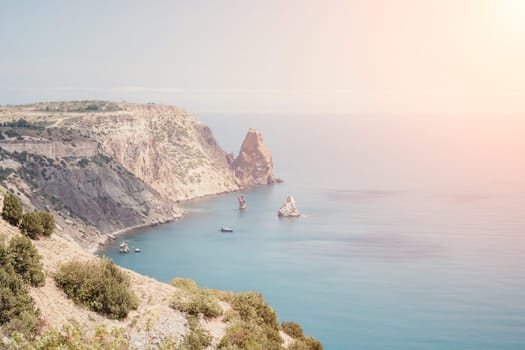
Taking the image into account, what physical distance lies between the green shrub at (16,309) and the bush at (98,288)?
1437 millimetres

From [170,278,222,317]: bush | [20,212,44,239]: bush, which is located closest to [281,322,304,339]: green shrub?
[170,278,222,317]: bush

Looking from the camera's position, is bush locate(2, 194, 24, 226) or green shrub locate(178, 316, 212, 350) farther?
bush locate(2, 194, 24, 226)

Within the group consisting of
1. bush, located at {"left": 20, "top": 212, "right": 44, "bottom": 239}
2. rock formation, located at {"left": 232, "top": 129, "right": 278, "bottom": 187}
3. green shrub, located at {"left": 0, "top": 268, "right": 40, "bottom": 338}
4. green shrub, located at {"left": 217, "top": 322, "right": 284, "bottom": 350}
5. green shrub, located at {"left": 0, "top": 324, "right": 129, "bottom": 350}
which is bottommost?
rock formation, located at {"left": 232, "top": 129, "right": 278, "bottom": 187}

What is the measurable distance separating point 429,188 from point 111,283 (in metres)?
123

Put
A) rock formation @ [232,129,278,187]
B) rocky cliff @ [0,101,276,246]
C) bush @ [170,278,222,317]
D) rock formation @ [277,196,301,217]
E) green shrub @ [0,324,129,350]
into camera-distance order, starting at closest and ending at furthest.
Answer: green shrub @ [0,324,129,350], bush @ [170,278,222,317], rocky cliff @ [0,101,276,246], rock formation @ [277,196,301,217], rock formation @ [232,129,278,187]

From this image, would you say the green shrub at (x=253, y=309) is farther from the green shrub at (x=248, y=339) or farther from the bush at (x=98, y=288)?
the bush at (x=98, y=288)

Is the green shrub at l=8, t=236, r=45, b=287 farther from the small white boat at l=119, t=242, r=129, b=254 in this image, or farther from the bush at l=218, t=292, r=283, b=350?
the small white boat at l=119, t=242, r=129, b=254

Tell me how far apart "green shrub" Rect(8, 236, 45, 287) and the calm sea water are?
37.0 metres

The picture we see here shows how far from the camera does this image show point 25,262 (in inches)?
623

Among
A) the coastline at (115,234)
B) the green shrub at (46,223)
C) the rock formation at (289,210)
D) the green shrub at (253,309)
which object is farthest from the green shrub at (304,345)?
the rock formation at (289,210)

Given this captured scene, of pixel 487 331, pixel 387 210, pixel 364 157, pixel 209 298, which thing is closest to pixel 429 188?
pixel 387 210

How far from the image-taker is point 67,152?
98.2 metres

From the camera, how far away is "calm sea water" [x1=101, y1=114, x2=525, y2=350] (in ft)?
181

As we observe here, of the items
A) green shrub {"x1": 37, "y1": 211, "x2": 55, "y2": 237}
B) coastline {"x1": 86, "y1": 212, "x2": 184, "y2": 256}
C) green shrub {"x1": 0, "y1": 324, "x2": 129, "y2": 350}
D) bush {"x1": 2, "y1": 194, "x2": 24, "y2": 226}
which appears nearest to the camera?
green shrub {"x1": 0, "y1": 324, "x2": 129, "y2": 350}
